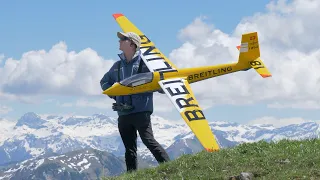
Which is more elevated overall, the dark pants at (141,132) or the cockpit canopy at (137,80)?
the cockpit canopy at (137,80)

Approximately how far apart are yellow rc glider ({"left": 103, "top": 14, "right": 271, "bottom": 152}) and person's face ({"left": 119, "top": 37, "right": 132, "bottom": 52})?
2.92ft

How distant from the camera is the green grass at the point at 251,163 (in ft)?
38.3

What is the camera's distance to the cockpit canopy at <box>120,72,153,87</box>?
14.8 m

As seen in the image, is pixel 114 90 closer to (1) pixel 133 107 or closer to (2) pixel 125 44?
(1) pixel 133 107

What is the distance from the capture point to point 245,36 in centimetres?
2719

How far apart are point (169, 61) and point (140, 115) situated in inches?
290

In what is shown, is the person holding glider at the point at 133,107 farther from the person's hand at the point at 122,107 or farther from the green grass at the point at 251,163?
the green grass at the point at 251,163

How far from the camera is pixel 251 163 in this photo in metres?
12.5

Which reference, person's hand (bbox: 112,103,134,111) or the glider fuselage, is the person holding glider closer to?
person's hand (bbox: 112,103,134,111)

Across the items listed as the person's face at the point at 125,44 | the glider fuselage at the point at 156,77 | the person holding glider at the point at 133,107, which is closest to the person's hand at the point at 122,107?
the person holding glider at the point at 133,107

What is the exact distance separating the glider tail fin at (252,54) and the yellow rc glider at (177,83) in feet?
2.11

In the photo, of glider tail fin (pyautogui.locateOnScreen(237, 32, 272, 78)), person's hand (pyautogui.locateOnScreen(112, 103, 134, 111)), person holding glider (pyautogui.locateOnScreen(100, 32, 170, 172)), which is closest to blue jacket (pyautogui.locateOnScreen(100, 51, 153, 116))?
person holding glider (pyautogui.locateOnScreen(100, 32, 170, 172))

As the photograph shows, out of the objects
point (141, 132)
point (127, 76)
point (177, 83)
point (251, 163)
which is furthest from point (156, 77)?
point (251, 163)

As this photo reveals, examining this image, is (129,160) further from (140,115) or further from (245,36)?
(245,36)
